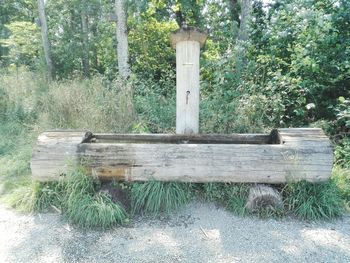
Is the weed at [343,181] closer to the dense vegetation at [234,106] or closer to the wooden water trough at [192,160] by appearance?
the dense vegetation at [234,106]

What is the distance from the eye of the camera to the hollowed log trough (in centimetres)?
283

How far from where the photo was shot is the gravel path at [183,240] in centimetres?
227

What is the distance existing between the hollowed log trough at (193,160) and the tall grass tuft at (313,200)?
0.33 feet

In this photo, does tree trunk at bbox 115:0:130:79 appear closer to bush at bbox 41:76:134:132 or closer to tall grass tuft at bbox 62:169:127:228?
bush at bbox 41:76:134:132

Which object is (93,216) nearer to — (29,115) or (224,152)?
(224,152)

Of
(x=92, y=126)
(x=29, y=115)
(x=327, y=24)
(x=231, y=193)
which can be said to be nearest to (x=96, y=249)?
(x=231, y=193)

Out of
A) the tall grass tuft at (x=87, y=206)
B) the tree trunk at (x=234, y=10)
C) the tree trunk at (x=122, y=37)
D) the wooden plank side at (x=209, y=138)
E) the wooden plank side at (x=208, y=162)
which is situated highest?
the tree trunk at (x=234, y=10)

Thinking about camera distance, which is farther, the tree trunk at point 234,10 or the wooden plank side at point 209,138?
the tree trunk at point 234,10

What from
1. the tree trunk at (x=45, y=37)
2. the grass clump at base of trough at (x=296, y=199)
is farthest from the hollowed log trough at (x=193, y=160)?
the tree trunk at (x=45, y=37)

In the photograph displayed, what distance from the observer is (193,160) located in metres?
2.88

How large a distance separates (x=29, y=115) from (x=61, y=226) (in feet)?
12.4

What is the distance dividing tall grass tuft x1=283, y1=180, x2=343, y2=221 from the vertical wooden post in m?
1.26

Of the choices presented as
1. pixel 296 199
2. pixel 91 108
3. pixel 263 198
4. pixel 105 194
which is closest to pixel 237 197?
pixel 263 198

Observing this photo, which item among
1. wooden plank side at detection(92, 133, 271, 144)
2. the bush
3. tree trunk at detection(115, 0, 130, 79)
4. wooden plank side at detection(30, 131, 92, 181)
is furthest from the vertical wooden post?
tree trunk at detection(115, 0, 130, 79)
